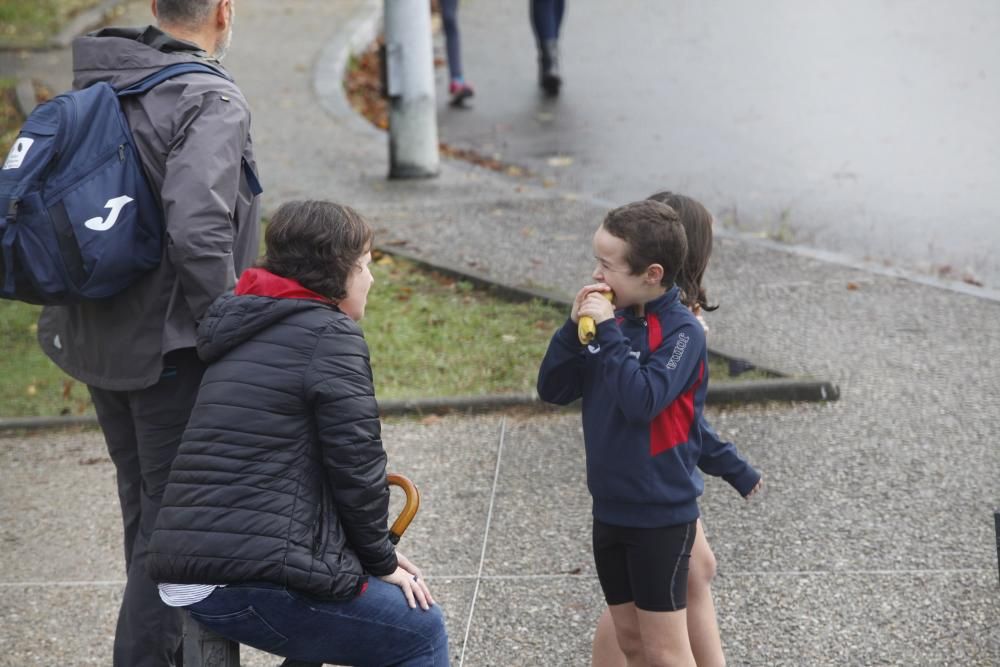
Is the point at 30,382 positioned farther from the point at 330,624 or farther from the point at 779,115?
the point at 779,115

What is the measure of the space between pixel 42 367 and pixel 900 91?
7586 millimetres

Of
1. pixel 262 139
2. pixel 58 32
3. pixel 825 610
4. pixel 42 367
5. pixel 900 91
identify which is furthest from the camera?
pixel 58 32

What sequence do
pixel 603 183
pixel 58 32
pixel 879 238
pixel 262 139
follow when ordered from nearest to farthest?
1. pixel 879 238
2. pixel 603 183
3. pixel 262 139
4. pixel 58 32

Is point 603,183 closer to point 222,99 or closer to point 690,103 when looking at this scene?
point 690,103

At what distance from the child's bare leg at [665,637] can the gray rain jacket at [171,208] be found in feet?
4.32

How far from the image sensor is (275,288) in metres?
2.95

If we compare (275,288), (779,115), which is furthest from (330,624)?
(779,115)

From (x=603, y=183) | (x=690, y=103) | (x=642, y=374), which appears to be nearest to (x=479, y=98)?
(x=690, y=103)

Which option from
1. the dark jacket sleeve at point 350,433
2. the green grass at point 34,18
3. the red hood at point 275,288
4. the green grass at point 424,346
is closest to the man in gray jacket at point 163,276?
the red hood at point 275,288

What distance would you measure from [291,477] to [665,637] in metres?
1.03

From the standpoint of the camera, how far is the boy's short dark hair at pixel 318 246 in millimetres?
2967

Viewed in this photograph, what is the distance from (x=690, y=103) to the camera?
11.5 meters

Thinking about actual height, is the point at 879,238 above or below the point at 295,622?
below

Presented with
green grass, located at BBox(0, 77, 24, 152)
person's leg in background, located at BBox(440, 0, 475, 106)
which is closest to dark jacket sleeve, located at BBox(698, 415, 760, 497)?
green grass, located at BBox(0, 77, 24, 152)
